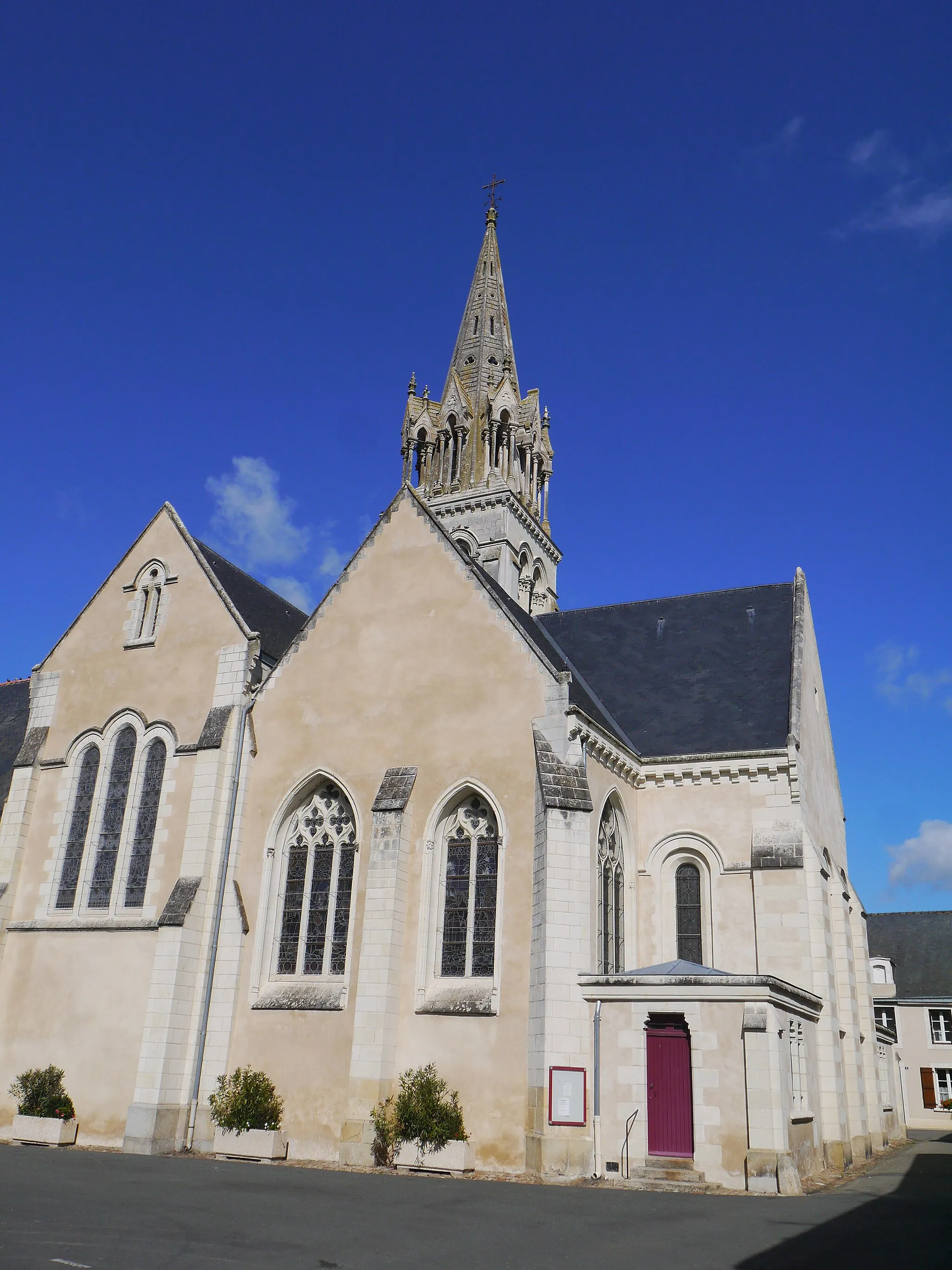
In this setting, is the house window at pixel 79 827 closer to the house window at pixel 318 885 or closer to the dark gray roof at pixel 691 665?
the house window at pixel 318 885

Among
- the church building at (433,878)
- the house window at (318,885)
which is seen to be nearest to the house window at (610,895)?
the church building at (433,878)

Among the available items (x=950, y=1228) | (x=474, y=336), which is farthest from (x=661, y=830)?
(x=474, y=336)

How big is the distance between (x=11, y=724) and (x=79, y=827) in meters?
7.17

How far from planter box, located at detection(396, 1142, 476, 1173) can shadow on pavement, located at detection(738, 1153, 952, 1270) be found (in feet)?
19.1

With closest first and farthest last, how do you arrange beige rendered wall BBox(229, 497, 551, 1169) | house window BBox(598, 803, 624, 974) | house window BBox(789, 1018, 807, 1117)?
house window BBox(789, 1018, 807, 1117)
beige rendered wall BBox(229, 497, 551, 1169)
house window BBox(598, 803, 624, 974)

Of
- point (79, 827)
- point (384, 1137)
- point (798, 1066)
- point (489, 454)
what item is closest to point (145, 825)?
point (79, 827)

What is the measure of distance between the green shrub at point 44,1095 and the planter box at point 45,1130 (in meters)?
0.10

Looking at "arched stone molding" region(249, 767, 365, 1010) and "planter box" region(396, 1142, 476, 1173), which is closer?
"planter box" region(396, 1142, 476, 1173)

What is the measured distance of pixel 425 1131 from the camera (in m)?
16.5

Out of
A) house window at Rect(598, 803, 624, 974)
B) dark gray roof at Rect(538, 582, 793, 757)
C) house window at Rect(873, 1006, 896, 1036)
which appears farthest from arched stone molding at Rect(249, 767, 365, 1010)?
house window at Rect(873, 1006, 896, 1036)

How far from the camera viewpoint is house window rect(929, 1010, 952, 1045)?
43.7m

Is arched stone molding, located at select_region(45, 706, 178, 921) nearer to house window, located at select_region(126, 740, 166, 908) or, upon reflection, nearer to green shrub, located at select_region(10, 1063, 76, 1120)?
house window, located at select_region(126, 740, 166, 908)

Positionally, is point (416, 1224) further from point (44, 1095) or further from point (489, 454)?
point (489, 454)

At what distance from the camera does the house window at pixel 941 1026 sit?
4372 cm
